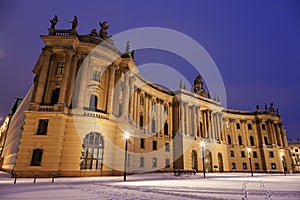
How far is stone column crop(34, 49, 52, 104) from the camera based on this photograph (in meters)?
22.6

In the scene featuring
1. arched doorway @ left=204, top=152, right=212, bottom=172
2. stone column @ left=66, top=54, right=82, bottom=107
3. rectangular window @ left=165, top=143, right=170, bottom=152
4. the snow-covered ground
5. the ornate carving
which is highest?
the ornate carving

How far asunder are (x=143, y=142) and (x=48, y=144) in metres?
18.4

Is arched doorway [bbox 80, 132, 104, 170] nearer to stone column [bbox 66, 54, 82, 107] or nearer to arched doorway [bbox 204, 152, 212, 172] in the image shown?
stone column [bbox 66, 54, 82, 107]

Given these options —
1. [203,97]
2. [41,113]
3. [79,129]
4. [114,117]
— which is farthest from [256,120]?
[41,113]

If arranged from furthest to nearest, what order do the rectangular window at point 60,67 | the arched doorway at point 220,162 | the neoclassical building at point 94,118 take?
the arched doorway at point 220,162 < the rectangular window at point 60,67 < the neoclassical building at point 94,118

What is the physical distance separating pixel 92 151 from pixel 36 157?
5741mm

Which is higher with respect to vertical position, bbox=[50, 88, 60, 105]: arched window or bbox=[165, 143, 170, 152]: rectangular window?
bbox=[50, 88, 60, 105]: arched window

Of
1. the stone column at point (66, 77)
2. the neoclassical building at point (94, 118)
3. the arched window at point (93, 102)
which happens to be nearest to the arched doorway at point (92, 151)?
the neoclassical building at point (94, 118)

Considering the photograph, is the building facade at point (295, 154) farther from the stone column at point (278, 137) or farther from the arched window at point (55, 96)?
the arched window at point (55, 96)

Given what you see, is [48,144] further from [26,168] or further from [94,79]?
[94,79]

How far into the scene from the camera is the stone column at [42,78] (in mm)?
22572

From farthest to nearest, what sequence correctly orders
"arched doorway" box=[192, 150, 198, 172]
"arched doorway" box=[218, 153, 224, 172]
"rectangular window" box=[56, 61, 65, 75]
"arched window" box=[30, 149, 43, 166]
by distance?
"arched doorway" box=[218, 153, 224, 172] → "arched doorway" box=[192, 150, 198, 172] → "rectangular window" box=[56, 61, 65, 75] → "arched window" box=[30, 149, 43, 166]

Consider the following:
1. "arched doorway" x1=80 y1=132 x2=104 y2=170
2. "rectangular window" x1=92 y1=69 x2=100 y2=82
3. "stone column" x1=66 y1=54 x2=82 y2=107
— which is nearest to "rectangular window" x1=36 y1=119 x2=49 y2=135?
"stone column" x1=66 y1=54 x2=82 y2=107

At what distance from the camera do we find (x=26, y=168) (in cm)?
1931
